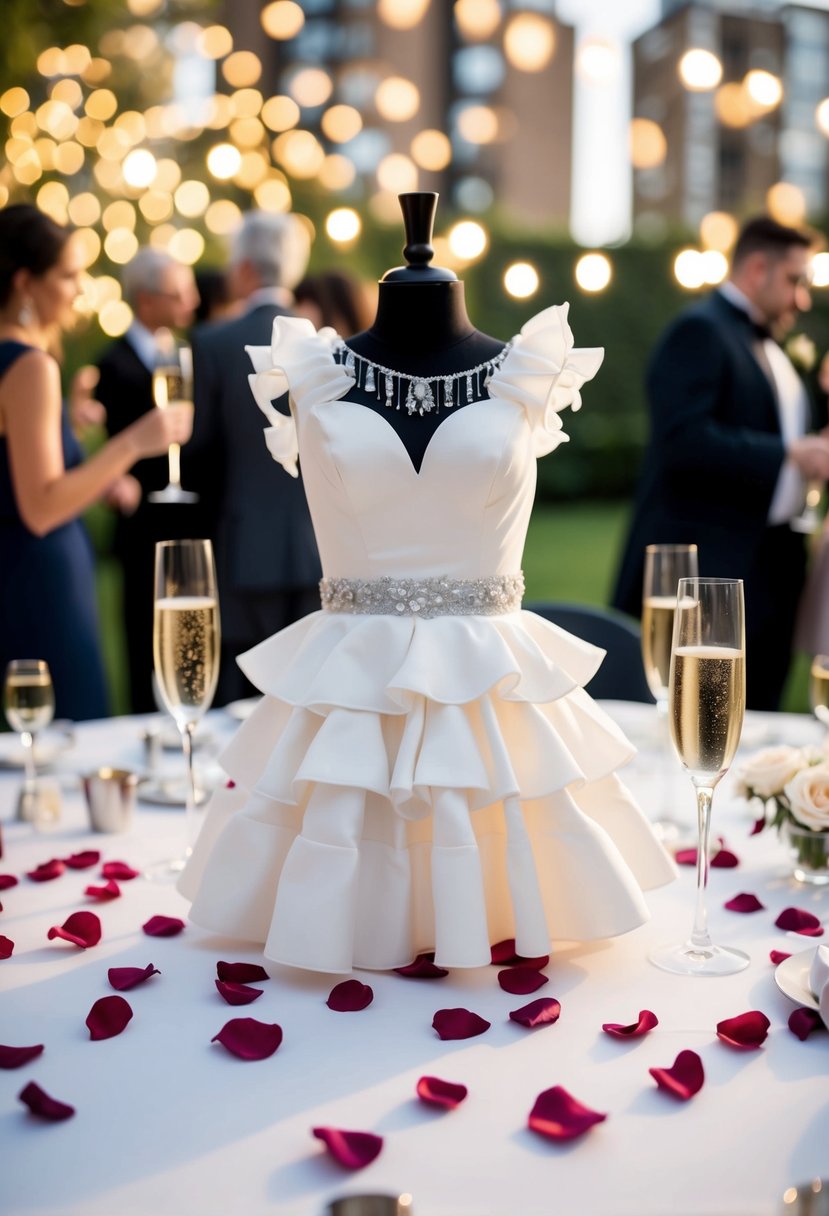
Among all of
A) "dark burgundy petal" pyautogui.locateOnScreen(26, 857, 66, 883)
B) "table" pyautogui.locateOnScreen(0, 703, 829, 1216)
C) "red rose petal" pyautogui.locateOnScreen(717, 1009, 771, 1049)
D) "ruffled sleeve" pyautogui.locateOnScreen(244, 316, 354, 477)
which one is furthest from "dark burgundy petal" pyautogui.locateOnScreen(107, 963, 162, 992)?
"ruffled sleeve" pyautogui.locateOnScreen(244, 316, 354, 477)

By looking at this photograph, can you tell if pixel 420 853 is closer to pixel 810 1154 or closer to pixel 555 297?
Result: pixel 810 1154

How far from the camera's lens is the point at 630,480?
15258 millimetres

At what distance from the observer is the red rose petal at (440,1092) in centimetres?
101

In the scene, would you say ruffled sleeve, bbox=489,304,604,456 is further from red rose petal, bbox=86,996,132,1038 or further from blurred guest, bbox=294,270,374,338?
blurred guest, bbox=294,270,374,338

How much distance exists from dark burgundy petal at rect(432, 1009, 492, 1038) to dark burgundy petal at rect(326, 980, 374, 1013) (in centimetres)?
9

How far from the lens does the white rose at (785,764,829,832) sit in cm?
151

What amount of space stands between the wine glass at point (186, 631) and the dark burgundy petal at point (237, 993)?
473 millimetres

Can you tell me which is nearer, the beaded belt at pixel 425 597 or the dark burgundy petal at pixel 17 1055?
the dark burgundy petal at pixel 17 1055

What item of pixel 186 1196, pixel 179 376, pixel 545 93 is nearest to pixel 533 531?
pixel 179 376

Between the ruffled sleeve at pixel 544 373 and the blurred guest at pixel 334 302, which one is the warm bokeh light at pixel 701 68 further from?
the ruffled sleeve at pixel 544 373

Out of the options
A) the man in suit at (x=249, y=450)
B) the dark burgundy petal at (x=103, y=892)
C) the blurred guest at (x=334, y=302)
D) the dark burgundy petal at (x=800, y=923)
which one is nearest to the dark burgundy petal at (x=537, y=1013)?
the dark burgundy petal at (x=800, y=923)

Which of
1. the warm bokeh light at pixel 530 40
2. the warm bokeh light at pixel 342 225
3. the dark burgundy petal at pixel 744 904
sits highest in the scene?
the warm bokeh light at pixel 530 40

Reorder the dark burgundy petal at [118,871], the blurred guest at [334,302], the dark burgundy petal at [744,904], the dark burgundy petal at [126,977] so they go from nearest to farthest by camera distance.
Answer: the dark burgundy petal at [126,977], the dark burgundy petal at [744,904], the dark burgundy petal at [118,871], the blurred guest at [334,302]

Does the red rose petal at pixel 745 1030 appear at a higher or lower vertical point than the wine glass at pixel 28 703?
lower
